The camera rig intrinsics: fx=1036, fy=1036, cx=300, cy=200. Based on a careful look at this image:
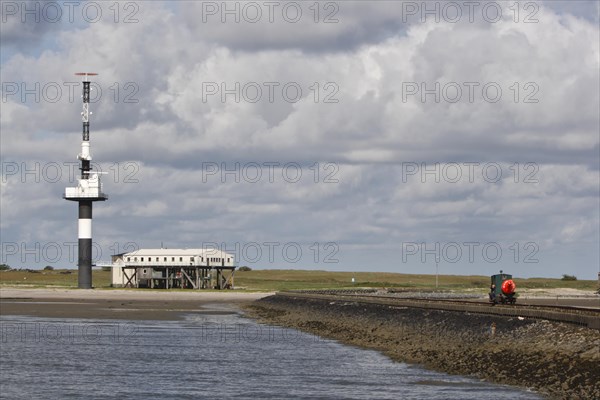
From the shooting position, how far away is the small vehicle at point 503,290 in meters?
58.2

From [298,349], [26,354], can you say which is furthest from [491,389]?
[26,354]

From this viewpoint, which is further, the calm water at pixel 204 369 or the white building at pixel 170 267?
the white building at pixel 170 267

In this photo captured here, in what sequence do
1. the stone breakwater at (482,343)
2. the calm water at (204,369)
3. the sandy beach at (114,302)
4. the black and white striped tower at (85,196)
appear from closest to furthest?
1. the stone breakwater at (482,343)
2. the calm water at (204,369)
3. the sandy beach at (114,302)
4. the black and white striped tower at (85,196)

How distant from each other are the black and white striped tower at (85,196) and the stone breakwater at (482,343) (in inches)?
2569

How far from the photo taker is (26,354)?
153ft

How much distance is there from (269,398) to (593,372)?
32.6ft

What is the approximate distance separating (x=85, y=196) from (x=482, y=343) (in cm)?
9789

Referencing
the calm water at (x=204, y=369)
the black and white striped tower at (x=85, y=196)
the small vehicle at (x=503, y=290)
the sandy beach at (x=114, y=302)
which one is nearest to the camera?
the calm water at (x=204, y=369)

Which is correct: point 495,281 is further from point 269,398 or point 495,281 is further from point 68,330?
point 269,398

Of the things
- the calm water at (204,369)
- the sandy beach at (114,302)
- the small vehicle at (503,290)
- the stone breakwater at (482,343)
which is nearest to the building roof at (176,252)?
the sandy beach at (114,302)

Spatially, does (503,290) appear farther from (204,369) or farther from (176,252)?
(176,252)

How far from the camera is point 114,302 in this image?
110 metres

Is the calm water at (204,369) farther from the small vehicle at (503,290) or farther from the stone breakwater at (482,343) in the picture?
the small vehicle at (503,290)

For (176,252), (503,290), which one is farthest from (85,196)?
(503,290)
